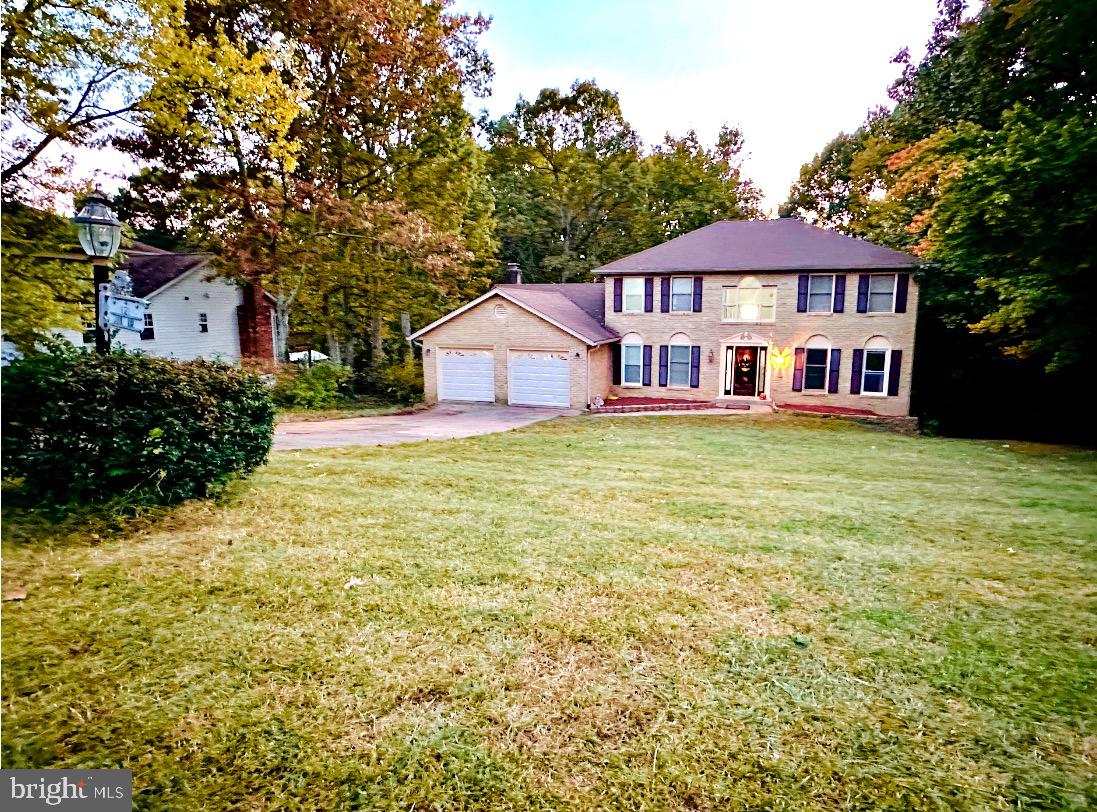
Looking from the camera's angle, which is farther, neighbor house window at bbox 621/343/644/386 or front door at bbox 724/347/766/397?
neighbor house window at bbox 621/343/644/386

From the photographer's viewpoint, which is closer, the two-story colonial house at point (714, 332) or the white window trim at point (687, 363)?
the two-story colonial house at point (714, 332)

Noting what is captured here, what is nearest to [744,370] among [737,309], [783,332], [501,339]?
[783,332]

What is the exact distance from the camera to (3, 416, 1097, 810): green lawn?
265 centimetres

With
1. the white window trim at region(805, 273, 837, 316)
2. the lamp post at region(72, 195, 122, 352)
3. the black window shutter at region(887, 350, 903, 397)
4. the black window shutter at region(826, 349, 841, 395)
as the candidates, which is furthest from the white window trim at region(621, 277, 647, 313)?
the lamp post at region(72, 195, 122, 352)

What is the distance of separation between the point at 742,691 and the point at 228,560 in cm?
412

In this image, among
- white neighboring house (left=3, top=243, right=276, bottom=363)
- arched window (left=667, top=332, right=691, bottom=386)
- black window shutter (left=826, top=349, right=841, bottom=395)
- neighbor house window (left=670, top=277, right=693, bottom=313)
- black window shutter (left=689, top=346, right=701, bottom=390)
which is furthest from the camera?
white neighboring house (left=3, top=243, right=276, bottom=363)

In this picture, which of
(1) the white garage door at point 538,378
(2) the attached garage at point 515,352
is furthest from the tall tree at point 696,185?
(1) the white garage door at point 538,378

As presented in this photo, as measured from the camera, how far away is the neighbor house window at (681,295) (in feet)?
67.3

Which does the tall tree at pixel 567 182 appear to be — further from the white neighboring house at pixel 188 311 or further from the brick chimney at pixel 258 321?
the white neighboring house at pixel 188 311

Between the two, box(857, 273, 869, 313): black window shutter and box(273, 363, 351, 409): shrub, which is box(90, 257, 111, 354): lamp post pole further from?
box(857, 273, 869, 313): black window shutter

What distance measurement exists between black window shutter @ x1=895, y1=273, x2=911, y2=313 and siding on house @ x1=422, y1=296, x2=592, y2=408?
9.80 meters

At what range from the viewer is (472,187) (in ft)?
80.8

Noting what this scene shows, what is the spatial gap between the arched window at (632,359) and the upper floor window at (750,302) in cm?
331

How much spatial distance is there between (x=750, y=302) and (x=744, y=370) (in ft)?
8.79
